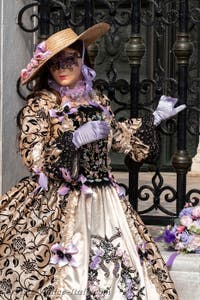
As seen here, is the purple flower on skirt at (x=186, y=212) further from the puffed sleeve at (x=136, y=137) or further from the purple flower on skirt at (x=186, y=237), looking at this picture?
the puffed sleeve at (x=136, y=137)

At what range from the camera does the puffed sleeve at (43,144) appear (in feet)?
14.7

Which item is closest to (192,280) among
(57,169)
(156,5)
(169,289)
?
(169,289)

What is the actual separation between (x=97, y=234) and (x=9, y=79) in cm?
129

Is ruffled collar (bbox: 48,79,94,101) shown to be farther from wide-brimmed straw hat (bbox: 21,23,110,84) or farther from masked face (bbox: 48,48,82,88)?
Result: wide-brimmed straw hat (bbox: 21,23,110,84)

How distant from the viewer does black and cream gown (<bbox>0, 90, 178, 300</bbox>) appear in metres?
4.54

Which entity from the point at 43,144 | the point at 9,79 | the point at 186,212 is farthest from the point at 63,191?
the point at 9,79

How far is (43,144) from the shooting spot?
4625 millimetres

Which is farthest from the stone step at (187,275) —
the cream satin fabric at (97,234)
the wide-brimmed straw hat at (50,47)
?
the wide-brimmed straw hat at (50,47)

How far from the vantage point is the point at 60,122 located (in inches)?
185

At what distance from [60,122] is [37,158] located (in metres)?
0.24

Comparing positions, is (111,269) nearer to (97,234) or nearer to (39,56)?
(97,234)

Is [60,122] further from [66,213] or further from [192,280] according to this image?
[192,280]

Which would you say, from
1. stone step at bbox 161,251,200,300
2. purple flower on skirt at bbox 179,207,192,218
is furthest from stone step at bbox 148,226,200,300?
purple flower on skirt at bbox 179,207,192,218
